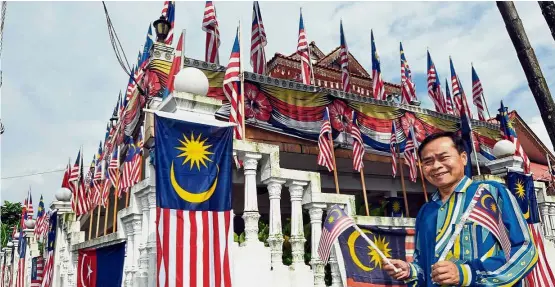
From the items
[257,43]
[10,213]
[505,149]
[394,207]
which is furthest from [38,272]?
[10,213]

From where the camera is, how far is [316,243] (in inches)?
257

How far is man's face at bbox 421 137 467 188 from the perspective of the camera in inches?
132

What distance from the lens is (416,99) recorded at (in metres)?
16.9

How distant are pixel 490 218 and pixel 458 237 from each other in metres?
0.25

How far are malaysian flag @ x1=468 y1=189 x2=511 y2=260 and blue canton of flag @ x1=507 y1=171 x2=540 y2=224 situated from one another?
6.23 metres

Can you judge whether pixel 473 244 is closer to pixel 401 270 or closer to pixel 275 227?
pixel 401 270

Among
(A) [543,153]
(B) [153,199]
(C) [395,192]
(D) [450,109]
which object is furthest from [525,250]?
(A) [543,153]

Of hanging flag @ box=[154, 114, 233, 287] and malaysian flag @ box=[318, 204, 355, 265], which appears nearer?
malaysian flag @ box=[318, 204, 355, 265]

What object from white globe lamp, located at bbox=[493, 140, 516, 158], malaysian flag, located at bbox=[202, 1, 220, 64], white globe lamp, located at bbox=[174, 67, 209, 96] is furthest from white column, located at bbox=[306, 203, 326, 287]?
malaysian flag, located at bbox=[202, 1, 220, 64]

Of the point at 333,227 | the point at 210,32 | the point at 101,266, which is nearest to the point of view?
the point at 333,227

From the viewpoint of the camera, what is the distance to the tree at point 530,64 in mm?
3744

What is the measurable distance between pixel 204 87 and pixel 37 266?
11423mm

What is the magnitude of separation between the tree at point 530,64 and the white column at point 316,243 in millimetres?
3408

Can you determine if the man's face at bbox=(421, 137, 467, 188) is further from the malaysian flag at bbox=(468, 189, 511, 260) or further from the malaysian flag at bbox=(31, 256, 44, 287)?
the malaysian flag at bbox=(31, 256, 44, 287)
